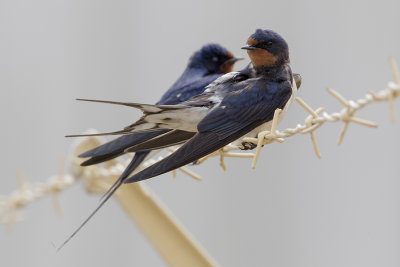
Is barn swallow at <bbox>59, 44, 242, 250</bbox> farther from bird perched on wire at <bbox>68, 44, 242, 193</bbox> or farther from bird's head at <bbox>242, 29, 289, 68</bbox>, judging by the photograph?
bird's head at <bbox>242, 29, 289, 68</bbox>

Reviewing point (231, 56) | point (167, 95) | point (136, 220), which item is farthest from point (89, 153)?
point (231, 56)

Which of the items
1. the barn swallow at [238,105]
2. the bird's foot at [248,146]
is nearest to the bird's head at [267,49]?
the barn swallow at [238,105]

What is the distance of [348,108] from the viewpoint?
64cm

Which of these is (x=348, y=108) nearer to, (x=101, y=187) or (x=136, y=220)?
(x=136, y=220)

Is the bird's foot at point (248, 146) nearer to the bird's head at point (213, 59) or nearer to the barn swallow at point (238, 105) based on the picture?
the barn swallow at point (238, 105)

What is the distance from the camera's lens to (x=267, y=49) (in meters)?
1.01

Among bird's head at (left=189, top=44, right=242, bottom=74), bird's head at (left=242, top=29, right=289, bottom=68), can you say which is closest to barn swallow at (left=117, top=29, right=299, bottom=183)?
bird's head at (left=242, top=29, right=289, bottom=68)

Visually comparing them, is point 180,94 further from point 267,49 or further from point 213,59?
point 267,49

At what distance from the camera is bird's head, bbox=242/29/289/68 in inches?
39.2

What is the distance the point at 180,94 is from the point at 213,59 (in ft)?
1.12

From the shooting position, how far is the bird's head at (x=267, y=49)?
997mm

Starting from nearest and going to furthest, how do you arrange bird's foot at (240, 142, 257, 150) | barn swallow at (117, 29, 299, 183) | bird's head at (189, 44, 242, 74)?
barn swallow at (117, 29, 299, 183)
bird's foot at (240, 142, 257, 150)
bird's head at (189, 44, 242, 74)

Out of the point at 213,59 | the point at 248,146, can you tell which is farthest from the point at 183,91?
the point at 248,146

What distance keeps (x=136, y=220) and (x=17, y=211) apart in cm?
28
